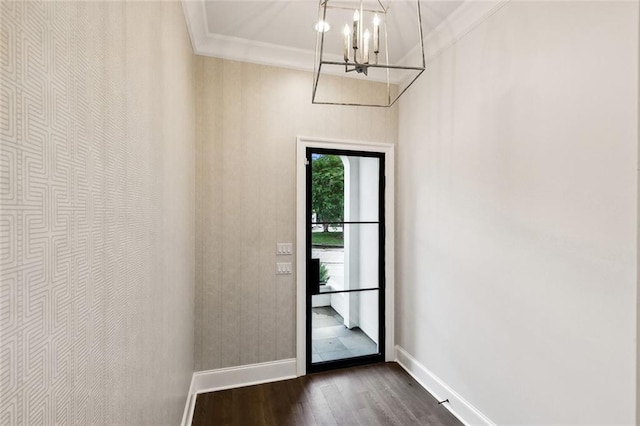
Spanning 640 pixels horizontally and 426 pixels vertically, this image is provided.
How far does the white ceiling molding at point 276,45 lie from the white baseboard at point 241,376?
8.93 feet

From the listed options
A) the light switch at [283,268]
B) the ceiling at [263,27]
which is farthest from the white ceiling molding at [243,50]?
the light switch at [283,268]

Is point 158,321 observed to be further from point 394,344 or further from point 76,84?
point 394,344

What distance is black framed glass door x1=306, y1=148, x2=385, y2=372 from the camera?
2.85 metres

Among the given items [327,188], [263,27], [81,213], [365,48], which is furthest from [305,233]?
[81,213]

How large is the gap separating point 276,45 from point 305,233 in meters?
1.72

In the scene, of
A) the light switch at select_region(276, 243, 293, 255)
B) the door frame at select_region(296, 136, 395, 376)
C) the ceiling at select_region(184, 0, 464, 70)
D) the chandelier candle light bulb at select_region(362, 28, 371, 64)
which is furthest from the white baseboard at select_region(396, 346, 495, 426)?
the ceiling at select_region(184, 0, 464, 70)

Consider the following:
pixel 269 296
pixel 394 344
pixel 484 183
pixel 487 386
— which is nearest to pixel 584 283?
pixel 484 183

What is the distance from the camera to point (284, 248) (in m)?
2.72

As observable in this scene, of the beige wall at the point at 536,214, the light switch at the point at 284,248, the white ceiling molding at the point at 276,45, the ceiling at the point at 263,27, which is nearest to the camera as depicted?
the beige wall at the point at 536,214

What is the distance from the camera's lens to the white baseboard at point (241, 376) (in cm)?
250

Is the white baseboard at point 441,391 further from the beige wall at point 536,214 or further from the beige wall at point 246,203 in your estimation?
the beige wall at point 246,203

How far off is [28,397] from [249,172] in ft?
7.58

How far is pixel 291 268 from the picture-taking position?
274 cm

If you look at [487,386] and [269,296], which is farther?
[269,296]
